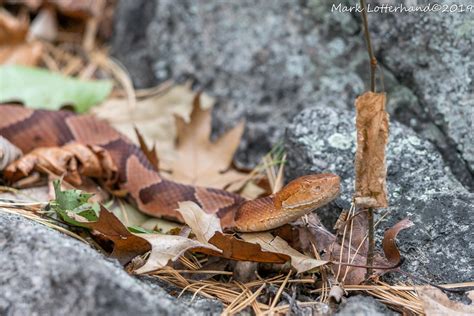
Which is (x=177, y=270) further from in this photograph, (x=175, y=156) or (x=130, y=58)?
(x=130, y=58)

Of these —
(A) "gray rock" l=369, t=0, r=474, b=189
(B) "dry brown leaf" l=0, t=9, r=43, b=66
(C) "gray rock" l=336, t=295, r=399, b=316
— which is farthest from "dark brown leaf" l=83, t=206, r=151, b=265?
(B) "dry brown leaf" l=0, t=9, r=43, b=66

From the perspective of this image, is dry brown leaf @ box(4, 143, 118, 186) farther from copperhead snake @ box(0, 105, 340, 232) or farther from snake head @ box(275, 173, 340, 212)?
snake head @ box(275, 173, 340, 212)

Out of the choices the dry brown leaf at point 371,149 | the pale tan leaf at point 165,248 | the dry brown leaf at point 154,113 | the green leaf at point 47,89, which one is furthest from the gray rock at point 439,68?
the green leaf at point 47,89

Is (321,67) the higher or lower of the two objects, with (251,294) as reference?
higher

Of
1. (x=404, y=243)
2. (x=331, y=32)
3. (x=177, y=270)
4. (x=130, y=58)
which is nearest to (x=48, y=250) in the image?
(x=177, y=270)

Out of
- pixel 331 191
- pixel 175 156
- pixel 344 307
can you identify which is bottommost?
pixel 175 156
